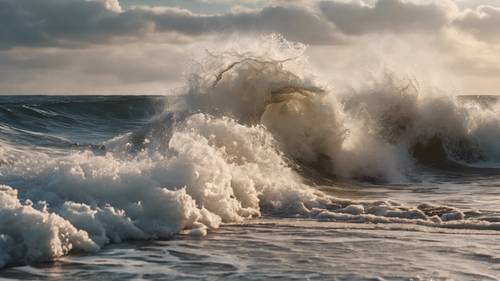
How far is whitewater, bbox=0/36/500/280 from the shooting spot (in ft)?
24.3

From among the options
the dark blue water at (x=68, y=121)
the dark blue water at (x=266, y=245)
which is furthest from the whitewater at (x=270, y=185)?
the dark blue water at (x=68, y=121)

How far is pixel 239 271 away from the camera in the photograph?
272 inches

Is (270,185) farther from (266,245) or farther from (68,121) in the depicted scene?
(68,121)

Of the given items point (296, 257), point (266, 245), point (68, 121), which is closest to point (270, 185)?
point (266, 245)

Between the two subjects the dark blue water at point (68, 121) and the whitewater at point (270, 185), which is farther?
the dark blue water at point (68, 121)

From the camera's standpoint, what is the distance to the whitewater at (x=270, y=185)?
24.3 ft

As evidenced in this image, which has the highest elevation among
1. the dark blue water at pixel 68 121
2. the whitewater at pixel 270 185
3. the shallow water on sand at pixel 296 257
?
the dark blue water at pixel 68 121

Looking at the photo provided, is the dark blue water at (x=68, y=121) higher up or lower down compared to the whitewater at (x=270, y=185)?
higher up

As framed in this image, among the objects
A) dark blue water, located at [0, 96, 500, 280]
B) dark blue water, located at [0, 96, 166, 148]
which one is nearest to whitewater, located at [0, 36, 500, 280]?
dark blue water, located at [0, 96, 500, 280]

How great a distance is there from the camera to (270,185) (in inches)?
466

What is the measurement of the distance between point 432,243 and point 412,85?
13725 mm

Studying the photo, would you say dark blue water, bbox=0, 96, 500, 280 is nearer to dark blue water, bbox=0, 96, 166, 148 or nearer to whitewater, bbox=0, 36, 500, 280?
whitewater, bbox=0, 36, 500, 280

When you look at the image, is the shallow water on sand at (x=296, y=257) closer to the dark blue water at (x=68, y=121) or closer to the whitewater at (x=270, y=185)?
the whitewater at (x=270, y=185)

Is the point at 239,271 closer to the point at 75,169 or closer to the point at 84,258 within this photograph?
the point at 84,258
